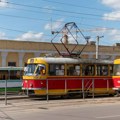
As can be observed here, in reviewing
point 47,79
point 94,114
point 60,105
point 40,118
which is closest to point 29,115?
point 40,118

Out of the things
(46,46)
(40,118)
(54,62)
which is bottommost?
(40,118)

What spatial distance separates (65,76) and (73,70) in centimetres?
91

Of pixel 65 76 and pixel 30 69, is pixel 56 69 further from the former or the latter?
pixel 30 69

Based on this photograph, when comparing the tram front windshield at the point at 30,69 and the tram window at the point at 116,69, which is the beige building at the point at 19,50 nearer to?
the tram window at the point at 116,69

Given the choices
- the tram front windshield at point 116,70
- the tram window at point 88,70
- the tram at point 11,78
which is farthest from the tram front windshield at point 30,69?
the tram at point 11,78

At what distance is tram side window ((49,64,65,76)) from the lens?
94.9 ft

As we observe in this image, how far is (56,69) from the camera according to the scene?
→ 2914 cm

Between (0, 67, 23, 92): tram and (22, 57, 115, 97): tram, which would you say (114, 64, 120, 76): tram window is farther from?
(0, 67, 23, 92): tram

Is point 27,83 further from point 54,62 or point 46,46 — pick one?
point 46,46

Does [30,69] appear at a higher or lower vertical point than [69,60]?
lower

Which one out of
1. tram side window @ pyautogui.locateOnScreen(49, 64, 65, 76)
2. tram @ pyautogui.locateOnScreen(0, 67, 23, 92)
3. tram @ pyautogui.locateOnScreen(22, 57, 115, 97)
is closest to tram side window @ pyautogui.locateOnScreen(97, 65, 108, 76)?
tram @ pyautogui.locateOnScreen(22, 57, 115, 97)

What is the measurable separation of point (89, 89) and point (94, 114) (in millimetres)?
12035

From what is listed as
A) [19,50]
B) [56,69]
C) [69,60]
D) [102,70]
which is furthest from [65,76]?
[19,50]

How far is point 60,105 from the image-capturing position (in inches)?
911
